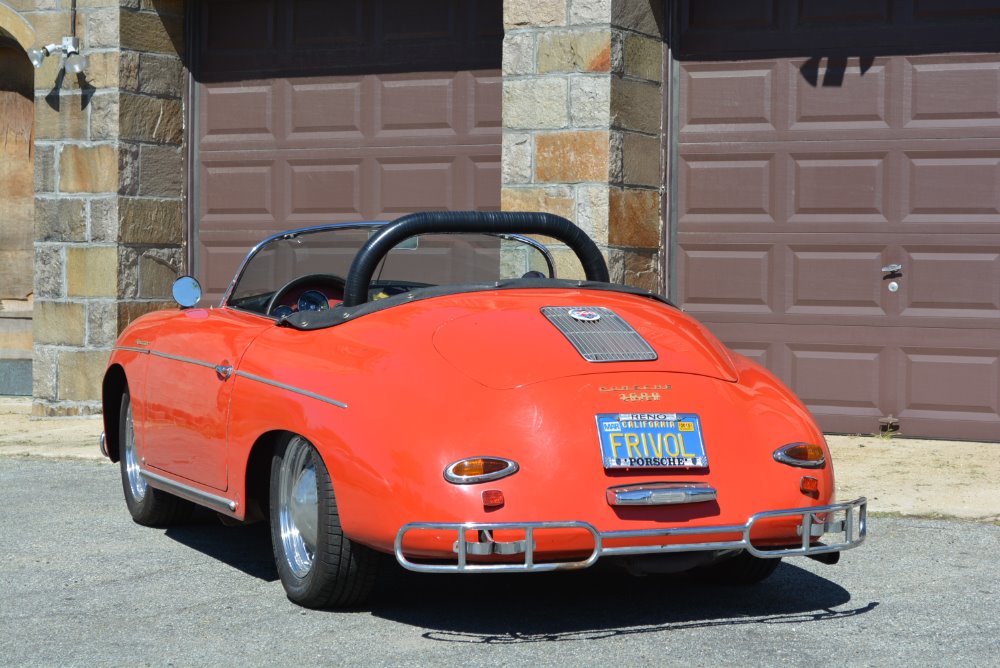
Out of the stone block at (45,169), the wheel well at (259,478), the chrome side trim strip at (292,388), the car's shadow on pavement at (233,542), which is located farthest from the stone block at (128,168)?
the wheel well at (259,478)

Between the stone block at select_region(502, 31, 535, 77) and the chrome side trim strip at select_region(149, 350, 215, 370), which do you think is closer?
the chrome side trim strip at select_region(149, 350, 215, 370)

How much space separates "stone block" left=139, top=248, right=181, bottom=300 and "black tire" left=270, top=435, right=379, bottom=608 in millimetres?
6830

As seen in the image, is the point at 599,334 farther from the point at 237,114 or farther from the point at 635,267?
the point at 237,114

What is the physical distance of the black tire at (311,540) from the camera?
486 cm

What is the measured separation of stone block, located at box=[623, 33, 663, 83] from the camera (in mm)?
10016

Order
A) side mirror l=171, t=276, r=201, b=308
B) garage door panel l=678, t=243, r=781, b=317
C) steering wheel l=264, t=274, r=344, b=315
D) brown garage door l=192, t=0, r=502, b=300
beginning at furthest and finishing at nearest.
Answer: brown garage door l=192, t=0, r=502, b=300 < garage door panel l=678, t=243, r=781, b=317 < side mirror l=171, t=276, r=201, b=308 < steering wheel l=264, t=274, r=344, b=315

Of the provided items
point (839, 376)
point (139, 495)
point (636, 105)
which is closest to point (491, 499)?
point (139, 495)

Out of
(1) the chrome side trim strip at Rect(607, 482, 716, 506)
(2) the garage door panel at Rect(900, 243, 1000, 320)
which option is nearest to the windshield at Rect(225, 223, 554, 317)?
(1) the chrome side trim strip at Rect(607, 482, 716, 506)

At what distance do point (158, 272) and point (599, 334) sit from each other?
748cm

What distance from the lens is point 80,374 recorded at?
38.3 ft

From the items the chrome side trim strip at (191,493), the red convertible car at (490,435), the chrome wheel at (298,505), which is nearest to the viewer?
the red convertible car at (490,435)

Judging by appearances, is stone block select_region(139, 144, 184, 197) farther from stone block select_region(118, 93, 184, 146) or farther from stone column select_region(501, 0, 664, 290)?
stone column select_region(501, 0, 664, 290)

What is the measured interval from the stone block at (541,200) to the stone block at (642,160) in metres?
0.41

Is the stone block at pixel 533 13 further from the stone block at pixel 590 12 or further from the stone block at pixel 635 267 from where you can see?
the stone block at pixel 635 267
